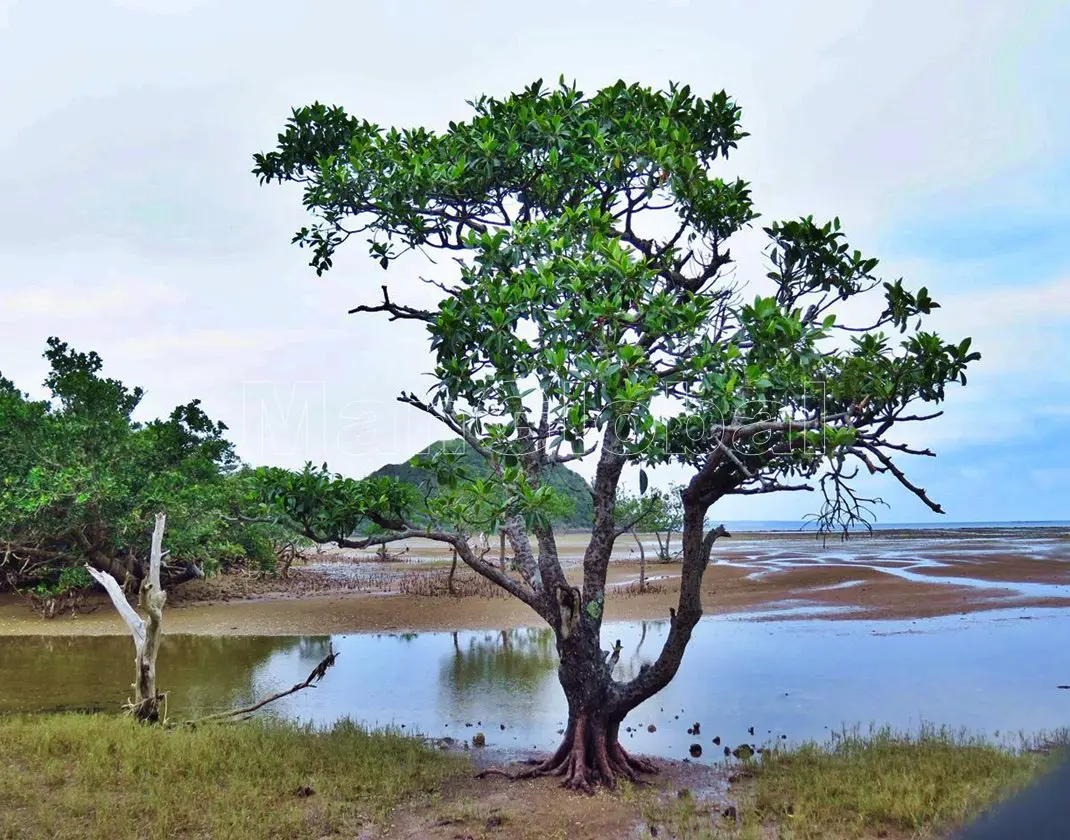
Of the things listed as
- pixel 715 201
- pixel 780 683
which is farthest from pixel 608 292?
pixel 780 683

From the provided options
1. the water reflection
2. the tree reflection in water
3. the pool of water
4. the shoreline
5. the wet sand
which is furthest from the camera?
the wet sand

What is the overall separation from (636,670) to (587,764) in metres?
7.65

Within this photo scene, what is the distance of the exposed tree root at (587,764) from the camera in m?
9.70

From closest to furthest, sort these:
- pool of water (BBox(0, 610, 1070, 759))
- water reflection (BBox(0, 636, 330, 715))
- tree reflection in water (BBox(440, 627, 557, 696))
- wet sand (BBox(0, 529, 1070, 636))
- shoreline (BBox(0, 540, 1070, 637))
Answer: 1. pool of water (BBox(0, 610, 1070, 759))
2. water reflection (BBox(0, 636, 330, 715))
3. tree reflection in water (BBox(440, 627, 557, 696))
4. shoreline (BBox(0, 540, 1070, 637))
5. wet sand (BBox(0, 529, 1070, 636))

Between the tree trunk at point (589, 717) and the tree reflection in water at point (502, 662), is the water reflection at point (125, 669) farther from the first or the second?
the tree trunk at point (589, 717)

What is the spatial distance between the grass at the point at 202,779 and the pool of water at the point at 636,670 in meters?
2.10

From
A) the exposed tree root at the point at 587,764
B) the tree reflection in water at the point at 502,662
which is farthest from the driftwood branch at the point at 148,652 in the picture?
the tree reflection in water at the point at 502,662

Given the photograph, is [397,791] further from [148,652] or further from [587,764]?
[148,652]

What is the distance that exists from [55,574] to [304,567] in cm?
1858

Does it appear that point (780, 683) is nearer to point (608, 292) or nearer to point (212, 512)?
point (608, 292)

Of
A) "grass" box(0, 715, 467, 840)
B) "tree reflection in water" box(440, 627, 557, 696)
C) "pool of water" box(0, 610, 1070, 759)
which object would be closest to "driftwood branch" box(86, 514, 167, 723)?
"grass" box(0, 715, 467, 840)

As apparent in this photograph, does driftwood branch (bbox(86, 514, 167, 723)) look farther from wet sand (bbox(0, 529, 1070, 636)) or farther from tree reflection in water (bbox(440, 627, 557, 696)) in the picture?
wet sand (bbox(0, 529, 1070, 636))

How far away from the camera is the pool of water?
534 inches

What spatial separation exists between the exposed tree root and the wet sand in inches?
529
